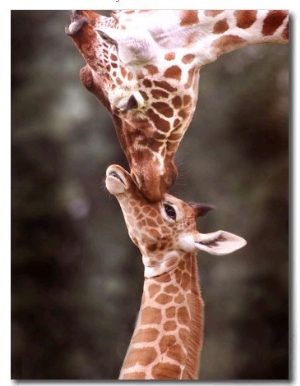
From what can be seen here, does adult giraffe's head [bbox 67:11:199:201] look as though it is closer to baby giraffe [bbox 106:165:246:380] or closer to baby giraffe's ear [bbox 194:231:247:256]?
baby giraffe [bbox 106:165:246:380]

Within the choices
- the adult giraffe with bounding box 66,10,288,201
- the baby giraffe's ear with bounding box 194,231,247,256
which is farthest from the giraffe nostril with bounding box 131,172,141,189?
the baby giraffe's ear with bounding box 194,231,247,256

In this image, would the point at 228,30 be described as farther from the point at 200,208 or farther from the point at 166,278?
the point at 166,278

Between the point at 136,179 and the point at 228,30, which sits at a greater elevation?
the point at 228,30

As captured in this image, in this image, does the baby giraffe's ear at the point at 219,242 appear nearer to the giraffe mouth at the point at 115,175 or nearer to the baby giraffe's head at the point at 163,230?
the baby giraffe's head at the point at 163,230

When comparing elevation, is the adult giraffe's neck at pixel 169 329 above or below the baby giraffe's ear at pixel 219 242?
below

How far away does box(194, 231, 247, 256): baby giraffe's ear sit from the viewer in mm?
2232

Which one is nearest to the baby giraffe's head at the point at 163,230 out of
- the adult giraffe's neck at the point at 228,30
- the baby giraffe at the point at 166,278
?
the baby giraffe at the point at 166,278

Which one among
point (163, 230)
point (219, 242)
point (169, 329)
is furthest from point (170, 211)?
point (169, 329)

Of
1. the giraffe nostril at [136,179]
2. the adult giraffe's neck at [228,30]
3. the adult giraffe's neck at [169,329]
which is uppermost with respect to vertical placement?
the adult giraffe's neck at [228,30]

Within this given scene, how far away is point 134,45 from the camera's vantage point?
7.34ft

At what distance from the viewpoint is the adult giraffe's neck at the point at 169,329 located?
2.19 m

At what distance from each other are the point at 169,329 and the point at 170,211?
353 mm

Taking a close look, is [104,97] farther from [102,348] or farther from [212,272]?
[102,348]

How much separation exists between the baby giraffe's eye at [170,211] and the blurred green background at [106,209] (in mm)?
50
